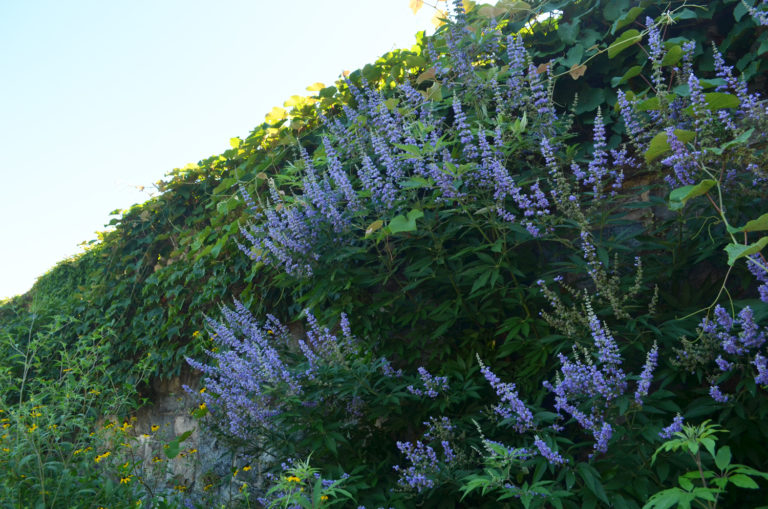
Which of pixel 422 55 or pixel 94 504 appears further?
pixel 422 55

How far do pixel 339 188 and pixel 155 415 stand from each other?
415 centimetres

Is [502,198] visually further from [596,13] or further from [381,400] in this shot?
[596,13]

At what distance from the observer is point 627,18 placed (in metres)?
2.87

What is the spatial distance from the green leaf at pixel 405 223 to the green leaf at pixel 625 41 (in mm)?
1401

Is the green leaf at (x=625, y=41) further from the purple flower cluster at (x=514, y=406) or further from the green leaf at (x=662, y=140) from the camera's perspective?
the purple flower cluster at (x=514, y=406)

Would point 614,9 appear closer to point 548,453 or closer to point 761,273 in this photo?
point 761,273

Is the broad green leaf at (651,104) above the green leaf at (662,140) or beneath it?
above

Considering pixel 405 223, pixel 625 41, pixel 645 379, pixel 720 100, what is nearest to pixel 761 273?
pixel 645 379

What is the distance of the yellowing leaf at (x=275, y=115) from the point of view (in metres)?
4.73

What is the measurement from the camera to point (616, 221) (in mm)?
2330

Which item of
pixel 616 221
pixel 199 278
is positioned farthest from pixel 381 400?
pixel 199 278

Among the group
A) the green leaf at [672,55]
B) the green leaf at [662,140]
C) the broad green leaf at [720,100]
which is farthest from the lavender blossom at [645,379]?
the green leaf at [672,55]

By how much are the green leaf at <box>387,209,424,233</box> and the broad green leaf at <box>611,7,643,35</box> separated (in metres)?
1.61

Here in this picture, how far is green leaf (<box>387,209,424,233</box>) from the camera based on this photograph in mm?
2375
